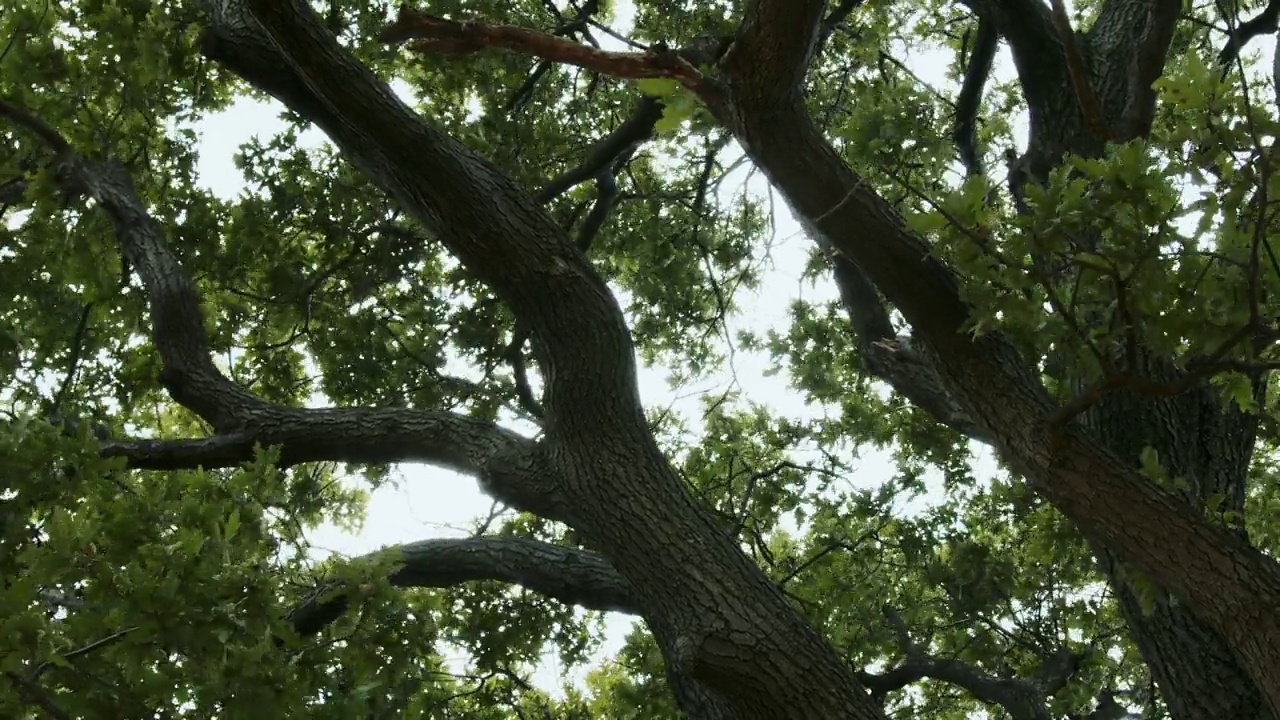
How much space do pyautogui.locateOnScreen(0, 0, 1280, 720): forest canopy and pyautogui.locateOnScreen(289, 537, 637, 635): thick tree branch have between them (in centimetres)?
3

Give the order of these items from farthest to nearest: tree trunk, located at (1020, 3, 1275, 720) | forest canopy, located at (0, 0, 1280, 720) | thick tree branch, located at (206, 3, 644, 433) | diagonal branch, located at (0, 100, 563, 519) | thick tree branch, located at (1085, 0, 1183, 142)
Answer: diagonal branch, located at (0, 100, 563, 519)
thick tree branch, located at (1085, 0, 1183, 142)
thick tree branch, located at (206, 3, 644, 433)
tree trunk, located at (1020, 3, 1275, 720)
forest canopy, located at (0, 0, 1280, 720)

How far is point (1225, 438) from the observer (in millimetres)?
4457

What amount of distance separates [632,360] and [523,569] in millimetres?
1424

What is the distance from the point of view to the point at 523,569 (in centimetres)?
519

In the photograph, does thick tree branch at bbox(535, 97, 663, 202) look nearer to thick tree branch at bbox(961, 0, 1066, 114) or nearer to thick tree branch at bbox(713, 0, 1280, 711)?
thick tree branch at bbox(961, 0, 1066, 114)

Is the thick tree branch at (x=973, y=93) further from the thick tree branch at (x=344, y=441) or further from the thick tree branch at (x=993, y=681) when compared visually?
the thick tree branch at (x=344, y=441)

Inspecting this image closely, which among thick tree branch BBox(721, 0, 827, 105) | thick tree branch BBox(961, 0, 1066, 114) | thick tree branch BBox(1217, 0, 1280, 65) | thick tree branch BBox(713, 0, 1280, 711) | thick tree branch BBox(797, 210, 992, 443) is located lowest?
thick tree branch BBox(713, 0, 1280, 711)

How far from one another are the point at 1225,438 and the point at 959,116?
8.44ft

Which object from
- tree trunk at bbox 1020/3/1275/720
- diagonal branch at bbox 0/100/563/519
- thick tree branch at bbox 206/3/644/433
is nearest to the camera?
tree trunk at bbox 1020/3/1275/720

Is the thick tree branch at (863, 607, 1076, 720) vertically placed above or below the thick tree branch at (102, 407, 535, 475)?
below

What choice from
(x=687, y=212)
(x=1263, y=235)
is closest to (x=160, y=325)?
(x=687, y=212)

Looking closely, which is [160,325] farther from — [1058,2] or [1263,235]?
[1263,235]

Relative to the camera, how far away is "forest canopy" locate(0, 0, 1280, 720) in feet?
9.92

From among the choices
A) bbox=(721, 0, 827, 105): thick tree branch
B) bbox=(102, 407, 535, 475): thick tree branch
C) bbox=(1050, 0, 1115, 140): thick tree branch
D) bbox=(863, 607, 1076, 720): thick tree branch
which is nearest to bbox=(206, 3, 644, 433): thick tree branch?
bbox=(102, 407, 535, 475): thick tree branch
